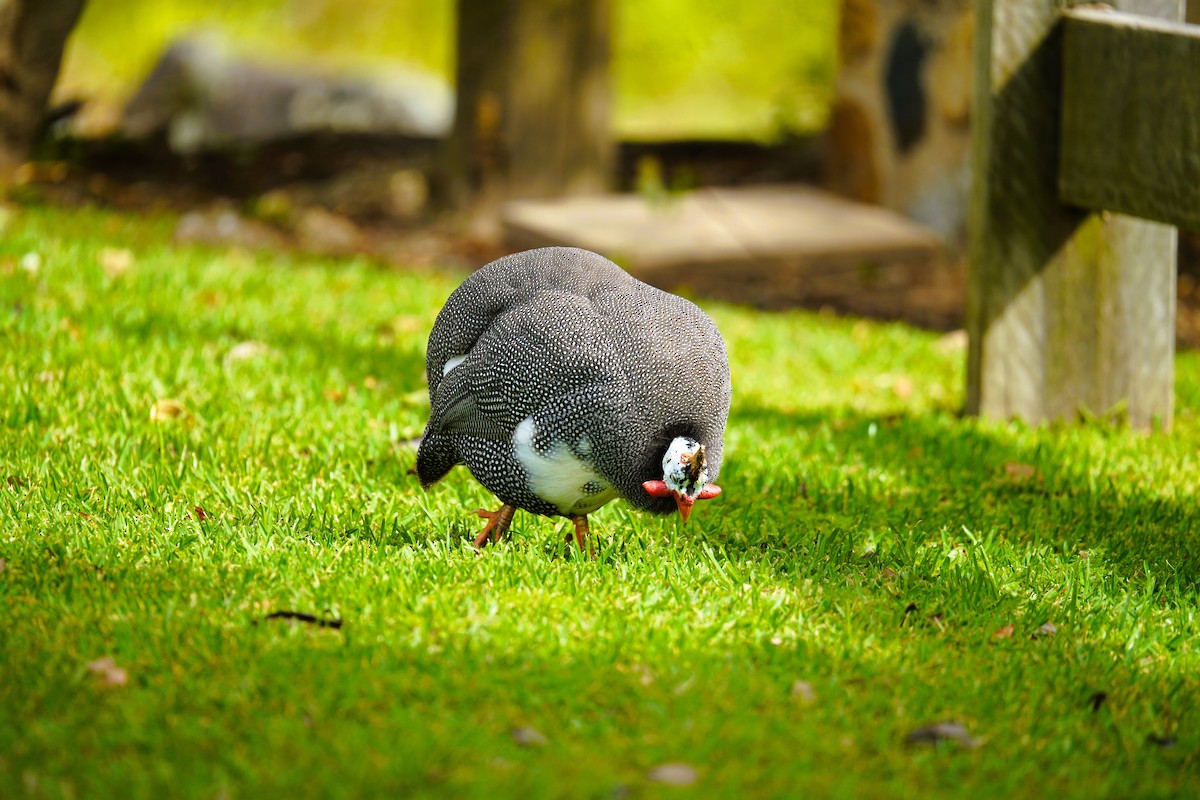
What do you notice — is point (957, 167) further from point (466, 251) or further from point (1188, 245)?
point (466, 251)

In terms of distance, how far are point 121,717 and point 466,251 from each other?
4908mm

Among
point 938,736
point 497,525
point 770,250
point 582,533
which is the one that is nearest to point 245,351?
point 497,525

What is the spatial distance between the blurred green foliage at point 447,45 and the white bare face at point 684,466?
862cm

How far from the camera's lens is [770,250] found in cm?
697

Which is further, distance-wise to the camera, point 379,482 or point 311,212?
point 311,212

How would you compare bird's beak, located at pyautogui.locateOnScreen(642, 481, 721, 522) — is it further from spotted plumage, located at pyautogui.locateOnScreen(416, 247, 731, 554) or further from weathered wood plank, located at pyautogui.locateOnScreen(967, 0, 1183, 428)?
weathered wood plank, located at pyautogui.locateOnScreen(967, 0, 1183, 428)

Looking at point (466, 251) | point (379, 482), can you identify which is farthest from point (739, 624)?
point (466, 251)

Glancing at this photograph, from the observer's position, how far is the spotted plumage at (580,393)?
10.0 feet

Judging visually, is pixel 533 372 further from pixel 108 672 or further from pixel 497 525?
pixel 108 672

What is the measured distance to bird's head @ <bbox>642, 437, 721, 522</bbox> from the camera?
2.99 m

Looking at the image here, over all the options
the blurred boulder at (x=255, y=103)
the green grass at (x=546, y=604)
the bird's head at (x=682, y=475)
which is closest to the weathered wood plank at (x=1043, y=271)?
the green grass at (x=546, y=604)

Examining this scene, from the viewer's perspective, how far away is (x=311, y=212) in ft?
25.1

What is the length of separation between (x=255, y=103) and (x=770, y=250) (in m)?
4.79

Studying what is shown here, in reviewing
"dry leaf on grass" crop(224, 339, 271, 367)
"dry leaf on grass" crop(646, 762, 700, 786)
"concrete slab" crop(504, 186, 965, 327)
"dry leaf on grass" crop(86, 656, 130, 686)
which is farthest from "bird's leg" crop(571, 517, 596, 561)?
"concrete slab" crop(504, 186, 965, 327)
